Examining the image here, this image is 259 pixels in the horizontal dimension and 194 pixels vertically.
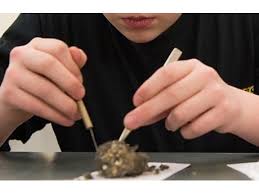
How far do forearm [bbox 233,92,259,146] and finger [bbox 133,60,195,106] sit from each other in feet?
0.49

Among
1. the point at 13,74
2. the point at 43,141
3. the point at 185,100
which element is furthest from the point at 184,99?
the point at 43,141

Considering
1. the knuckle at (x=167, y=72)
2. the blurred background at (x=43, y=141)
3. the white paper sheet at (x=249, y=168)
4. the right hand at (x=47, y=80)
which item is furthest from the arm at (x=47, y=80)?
the blurred background at (x=43, y=141)

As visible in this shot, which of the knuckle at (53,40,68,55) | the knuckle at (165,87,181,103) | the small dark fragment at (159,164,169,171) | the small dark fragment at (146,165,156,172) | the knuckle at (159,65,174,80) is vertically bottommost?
the small dark fragment at (159,164,169,171)

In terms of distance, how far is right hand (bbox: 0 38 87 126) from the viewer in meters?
0.53

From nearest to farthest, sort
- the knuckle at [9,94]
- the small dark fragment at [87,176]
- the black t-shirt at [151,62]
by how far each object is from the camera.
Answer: the small dark fragment at [87,176]
the knuckle at [9,94]
the black t-shirt at [151,62]

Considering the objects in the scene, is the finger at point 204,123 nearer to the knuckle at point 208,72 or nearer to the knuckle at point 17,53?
the knuckle at point 208,72

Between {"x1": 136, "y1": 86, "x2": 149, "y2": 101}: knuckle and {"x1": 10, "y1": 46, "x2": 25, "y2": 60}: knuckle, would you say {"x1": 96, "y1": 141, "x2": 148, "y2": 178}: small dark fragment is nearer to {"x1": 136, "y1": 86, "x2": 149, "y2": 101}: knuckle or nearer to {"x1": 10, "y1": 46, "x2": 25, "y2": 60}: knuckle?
{"x1": 136, "y1": 86, "x2": 149, "y2": 101}: knuckle

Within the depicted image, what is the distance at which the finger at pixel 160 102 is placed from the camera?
51cm

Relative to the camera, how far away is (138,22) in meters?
0.66

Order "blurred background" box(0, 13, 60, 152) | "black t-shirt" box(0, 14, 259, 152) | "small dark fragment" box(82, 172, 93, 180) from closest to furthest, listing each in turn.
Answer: "small dark fragment" box(82, 172, 93, 180) → "black t-shirt" box(0, 14, 259, 152) → "blurred background" box(0, 13, 60, 152)

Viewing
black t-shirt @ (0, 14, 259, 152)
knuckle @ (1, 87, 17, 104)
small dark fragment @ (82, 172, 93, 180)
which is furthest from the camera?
black t-shirt @ (0, 14, 259, 152)

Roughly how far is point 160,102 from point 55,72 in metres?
0.13

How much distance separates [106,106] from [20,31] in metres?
0.23

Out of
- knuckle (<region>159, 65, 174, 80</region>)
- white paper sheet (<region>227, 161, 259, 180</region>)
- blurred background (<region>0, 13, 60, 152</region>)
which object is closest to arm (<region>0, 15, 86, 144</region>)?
knuckle (<region>159, 65, 174, 80</region>)
